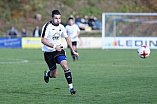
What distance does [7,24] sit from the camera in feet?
131

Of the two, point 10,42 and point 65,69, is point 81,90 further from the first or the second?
point 10,42

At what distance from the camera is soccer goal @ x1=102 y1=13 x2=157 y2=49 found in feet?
90.8

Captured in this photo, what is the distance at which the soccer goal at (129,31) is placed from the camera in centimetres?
2769

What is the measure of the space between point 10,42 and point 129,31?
10.7 meters

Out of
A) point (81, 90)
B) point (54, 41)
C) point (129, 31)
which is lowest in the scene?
A: point (81, 90)

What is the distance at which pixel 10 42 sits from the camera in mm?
31438

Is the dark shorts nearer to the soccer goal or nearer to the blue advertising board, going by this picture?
the soccer goal

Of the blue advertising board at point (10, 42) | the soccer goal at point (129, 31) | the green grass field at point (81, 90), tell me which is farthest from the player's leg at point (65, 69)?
the blue advertising board at point (10, 42)

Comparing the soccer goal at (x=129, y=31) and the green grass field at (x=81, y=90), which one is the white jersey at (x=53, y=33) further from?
the soccer goal at (x=129, y=31)

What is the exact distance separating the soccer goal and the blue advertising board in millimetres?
7570

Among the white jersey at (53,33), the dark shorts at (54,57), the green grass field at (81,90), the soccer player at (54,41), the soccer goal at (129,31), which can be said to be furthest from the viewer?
the soccer goal at (129,31)

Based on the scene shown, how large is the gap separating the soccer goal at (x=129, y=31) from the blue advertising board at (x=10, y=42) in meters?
7.57

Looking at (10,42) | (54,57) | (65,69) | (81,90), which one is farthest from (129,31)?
(65,69)

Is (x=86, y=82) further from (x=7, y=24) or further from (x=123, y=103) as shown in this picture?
(x=7, y=24)
